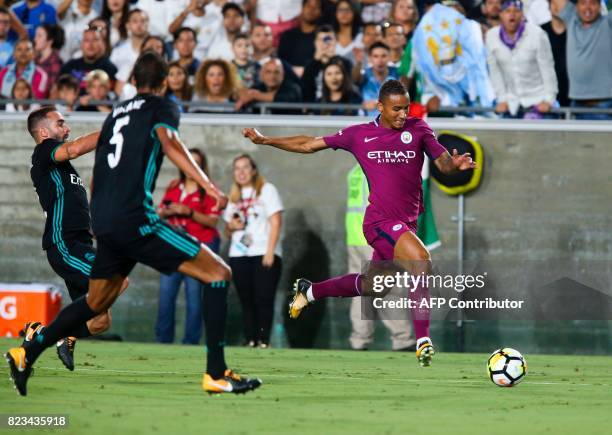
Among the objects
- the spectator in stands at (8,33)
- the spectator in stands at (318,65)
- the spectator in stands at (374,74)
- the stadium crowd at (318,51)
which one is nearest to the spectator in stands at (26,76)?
the stadium crowd at (318,51)

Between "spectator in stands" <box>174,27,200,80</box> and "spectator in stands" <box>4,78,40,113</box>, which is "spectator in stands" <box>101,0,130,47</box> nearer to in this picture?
"spectator in stands" <box>174,27,200,80</box>

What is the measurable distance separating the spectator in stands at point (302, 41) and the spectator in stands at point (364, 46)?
0.74m

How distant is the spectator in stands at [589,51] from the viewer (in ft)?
49.6

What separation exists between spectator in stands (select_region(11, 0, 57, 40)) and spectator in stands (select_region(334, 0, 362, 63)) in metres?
4.38

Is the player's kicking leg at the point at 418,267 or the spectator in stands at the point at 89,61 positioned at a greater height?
the spectator in stands at the point at 89,61

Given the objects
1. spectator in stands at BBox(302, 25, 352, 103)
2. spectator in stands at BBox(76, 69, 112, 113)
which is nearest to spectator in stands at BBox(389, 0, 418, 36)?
spectator in stands at BBox(302, 25, 352, 103)

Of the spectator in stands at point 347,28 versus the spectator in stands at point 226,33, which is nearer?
the spectator in stands at point 347,28

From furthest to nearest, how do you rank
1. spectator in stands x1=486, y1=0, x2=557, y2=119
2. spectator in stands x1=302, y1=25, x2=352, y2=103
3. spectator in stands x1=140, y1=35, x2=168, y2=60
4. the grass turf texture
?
spectator in stands x1=140, y1=35, x2=168, y2=60 → spectator in stands x1=302, y1=25, x2=352, y2=103 → spectator in stands x1=486, y1=0, x2=557, y2=119 → the grass turf texture

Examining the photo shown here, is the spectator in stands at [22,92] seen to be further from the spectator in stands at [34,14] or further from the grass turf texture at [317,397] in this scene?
the grass turf texture at [317,397]

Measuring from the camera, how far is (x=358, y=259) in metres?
15.5

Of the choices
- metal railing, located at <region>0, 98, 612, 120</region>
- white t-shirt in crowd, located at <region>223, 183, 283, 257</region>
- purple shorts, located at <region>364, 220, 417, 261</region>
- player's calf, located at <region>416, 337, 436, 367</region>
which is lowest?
player's calf, located at <region>416, 337, 436, 367</region>

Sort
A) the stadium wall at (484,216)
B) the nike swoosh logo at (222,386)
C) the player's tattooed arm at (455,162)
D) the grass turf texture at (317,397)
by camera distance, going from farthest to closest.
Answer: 1. the stadium wall at (484,216)
2. the player's tattooed arm at (455,162)
3. the nike swoosh logo at (222,386)
4. the grass turf texture at (317,397)

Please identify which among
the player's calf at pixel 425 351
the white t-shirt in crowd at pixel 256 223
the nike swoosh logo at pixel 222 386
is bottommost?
the player's calf at pixel 425 351

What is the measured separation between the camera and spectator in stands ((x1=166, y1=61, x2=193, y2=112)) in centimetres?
1600
